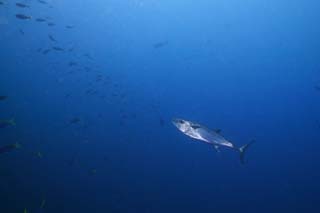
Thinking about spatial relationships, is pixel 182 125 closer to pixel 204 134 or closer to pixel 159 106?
pixel 204 134

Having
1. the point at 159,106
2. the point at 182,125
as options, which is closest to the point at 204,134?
the point at 182,125

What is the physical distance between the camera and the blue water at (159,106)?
16.2 meters

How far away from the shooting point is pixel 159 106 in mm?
29719

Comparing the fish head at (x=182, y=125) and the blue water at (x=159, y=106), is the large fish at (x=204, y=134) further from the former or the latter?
the blue water at (x=159, y=106)

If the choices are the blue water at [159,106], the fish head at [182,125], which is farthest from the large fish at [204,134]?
the blue water at [159,106]

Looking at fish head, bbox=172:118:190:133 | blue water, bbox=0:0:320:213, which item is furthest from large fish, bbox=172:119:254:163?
blue water, bbox=0:0:320:213

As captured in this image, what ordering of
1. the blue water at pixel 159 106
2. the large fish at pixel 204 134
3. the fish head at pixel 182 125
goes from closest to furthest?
1. the large fish at pixel 204 134
2. the fish head at pixel 182 125
3. the blue water at pixel 159 106

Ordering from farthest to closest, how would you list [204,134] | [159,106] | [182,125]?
[159,106] → [182,125] → [204,134]

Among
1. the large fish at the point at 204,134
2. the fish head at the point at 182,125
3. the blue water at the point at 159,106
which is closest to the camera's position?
the large fish at the point at 204,134

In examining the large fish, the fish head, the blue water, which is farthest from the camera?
the blue water

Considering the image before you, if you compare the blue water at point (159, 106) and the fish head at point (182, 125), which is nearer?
the fish head at point (182, 125)

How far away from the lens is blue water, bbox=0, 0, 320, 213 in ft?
53.3

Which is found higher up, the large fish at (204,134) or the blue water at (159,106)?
the large fish at (204,134)

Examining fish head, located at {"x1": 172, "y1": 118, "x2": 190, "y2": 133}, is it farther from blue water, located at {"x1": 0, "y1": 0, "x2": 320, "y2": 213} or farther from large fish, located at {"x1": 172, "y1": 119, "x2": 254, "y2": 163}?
blue water, located at {"x1": 0, "y1": 0, "x2": 320, "y2": 213}
